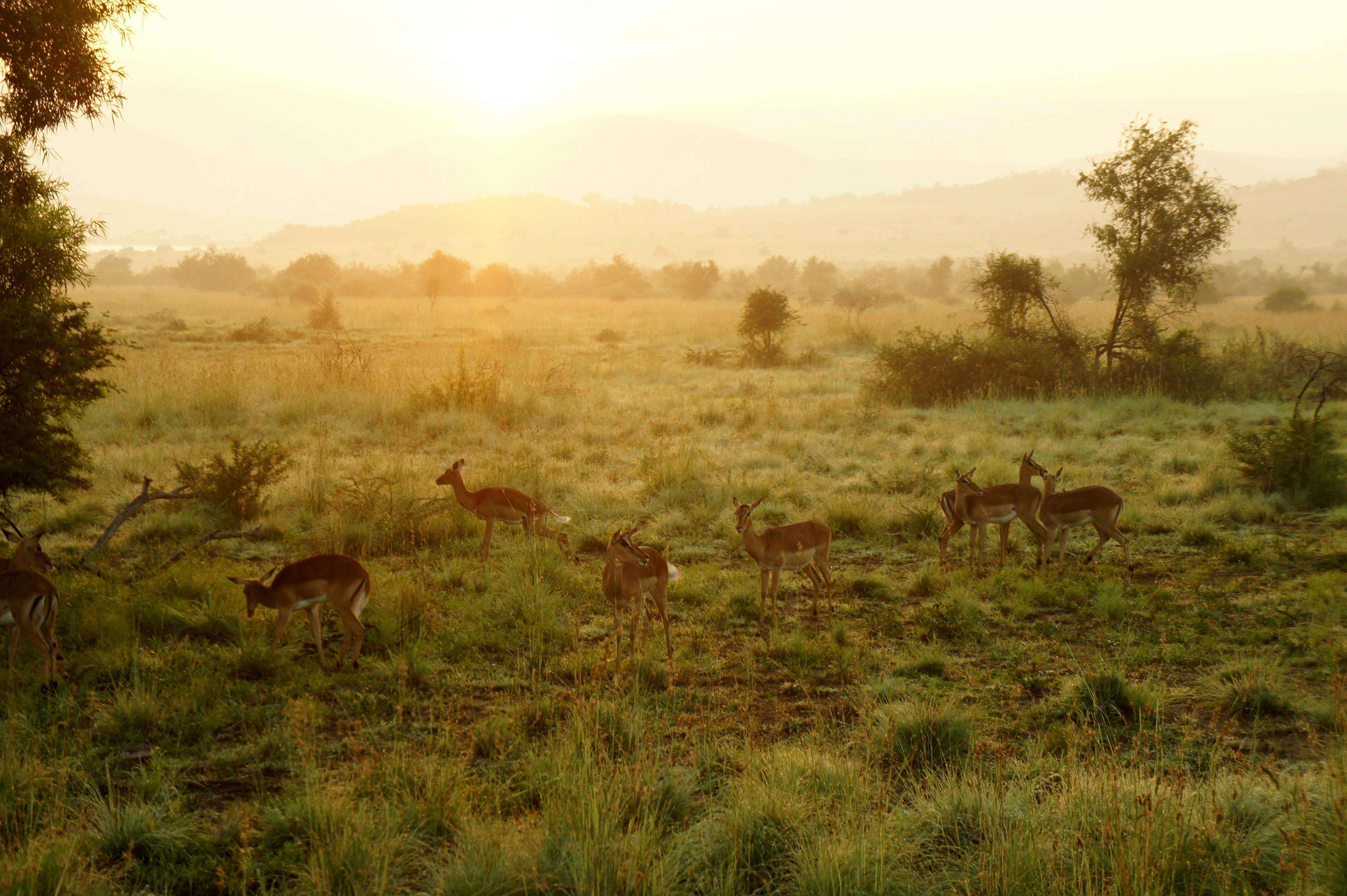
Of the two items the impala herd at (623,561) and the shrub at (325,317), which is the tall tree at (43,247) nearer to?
the impala herd at (623,561)

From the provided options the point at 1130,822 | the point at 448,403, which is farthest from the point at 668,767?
the point at 448,403

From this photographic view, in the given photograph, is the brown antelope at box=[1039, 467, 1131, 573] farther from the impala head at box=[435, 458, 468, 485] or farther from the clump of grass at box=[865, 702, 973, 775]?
the impala head at box=[435, 458, 468, 485]

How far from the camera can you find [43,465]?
28.1 feet

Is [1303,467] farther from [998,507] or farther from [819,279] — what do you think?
[819,279]

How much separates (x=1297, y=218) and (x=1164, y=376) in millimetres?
157872

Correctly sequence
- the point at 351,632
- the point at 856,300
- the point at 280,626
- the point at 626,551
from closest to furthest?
the point at 280,626 → the point at 351,632 → the point at 626,551 → the point at 856,300

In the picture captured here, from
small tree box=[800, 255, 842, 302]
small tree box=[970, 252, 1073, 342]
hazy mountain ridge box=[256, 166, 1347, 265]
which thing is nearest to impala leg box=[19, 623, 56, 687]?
small tree box=[970, 252, 1073, 342]

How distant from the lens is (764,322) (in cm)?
2764

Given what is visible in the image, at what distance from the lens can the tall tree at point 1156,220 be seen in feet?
63.5

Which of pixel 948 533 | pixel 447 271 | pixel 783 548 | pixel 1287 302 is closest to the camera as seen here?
pixel 783 548

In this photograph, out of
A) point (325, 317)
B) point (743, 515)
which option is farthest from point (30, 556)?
point (325, 317)

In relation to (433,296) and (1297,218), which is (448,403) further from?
(1297,218)

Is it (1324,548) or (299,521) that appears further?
(299,521)

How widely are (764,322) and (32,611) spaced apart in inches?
915
